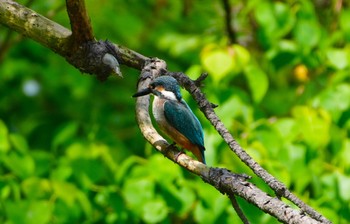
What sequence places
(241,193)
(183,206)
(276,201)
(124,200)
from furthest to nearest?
1. (124,200)
2. (183,206)
3. (241,193)
4. (276,201)

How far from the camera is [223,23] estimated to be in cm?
573

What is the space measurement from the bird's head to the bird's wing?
0.04 m

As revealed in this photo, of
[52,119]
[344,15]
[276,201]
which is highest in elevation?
[52,119]

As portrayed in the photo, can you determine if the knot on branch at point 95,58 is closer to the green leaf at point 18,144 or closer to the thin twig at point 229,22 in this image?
the green leaf at point 18,144

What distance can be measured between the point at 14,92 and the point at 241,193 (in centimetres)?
471

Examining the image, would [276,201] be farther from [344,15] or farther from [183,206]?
[344,15]

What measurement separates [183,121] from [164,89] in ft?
0.95

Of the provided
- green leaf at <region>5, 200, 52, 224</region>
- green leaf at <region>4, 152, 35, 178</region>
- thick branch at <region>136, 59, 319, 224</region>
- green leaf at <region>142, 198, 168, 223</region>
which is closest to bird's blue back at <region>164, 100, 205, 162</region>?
thick branch at <region>136, 59, 319, 224</region>

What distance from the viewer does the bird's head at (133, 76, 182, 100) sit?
2.72 metres

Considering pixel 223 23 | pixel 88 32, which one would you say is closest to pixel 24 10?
pixel 88 32

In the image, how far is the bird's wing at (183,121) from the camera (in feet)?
10.3

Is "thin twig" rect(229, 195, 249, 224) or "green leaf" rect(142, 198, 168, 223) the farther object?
"green leaf" rect(142, 198, 168, 223)

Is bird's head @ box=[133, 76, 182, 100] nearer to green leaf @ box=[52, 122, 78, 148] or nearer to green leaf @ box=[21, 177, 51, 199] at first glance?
green leaf @ box=[21, 177, 51, 199]

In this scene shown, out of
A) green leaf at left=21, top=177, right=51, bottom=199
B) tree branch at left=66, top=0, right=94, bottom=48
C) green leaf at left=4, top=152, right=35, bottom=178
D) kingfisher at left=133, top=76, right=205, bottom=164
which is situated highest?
green leaf at left=4, top=152, right=35, bottom=178
